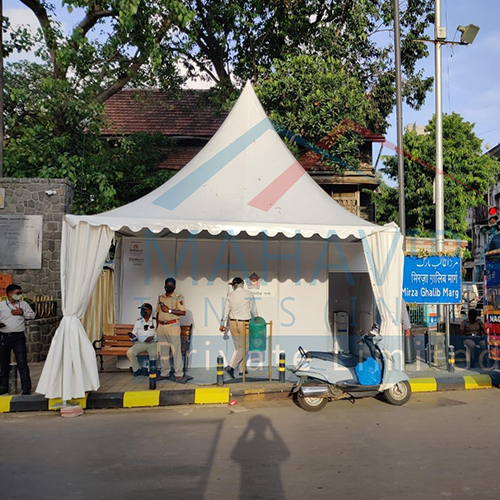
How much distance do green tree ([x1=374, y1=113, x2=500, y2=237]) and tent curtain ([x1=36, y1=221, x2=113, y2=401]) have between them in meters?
15.7

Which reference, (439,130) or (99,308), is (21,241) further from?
(439,130)

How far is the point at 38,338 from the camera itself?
36.2 ft

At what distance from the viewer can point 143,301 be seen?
10.2 m

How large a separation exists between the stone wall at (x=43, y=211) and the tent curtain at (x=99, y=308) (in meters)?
0.94

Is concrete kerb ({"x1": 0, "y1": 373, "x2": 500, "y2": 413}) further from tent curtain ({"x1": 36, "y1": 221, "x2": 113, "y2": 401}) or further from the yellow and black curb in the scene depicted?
the yellow and black curb

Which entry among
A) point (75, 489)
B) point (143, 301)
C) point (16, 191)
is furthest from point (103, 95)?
point (75, 489)

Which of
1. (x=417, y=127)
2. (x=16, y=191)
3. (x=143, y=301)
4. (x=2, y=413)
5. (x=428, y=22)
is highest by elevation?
(x=417, y=127)

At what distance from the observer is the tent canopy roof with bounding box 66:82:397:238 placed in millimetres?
8016

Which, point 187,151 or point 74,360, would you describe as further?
point 187,151

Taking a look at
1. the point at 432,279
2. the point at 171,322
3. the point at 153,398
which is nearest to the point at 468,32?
the point at 432,279

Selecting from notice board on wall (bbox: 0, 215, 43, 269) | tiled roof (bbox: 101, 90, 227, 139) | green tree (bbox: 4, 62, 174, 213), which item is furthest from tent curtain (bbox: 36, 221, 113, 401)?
tiled roof (bbox: 101, 90, 227, 139)

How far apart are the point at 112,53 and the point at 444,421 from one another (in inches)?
458

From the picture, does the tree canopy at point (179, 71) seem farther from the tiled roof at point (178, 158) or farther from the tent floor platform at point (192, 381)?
the tent floor platform at point (192, 381)

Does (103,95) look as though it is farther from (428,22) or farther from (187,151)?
(428,22)
